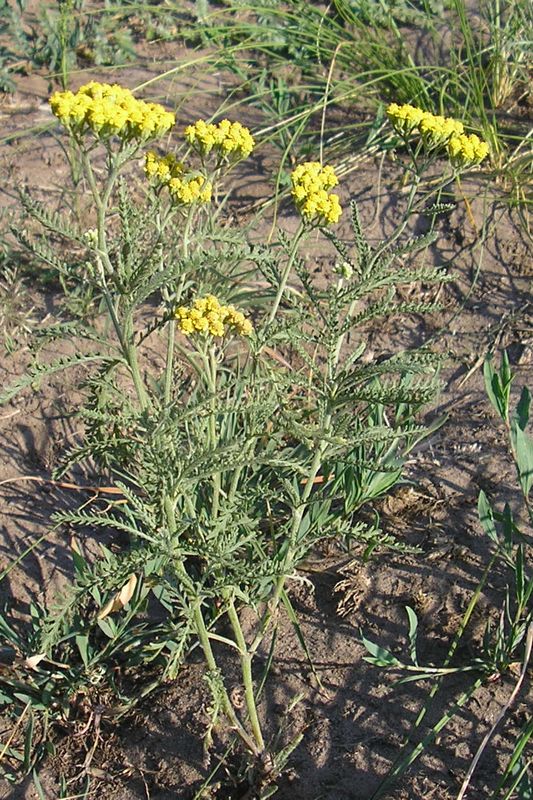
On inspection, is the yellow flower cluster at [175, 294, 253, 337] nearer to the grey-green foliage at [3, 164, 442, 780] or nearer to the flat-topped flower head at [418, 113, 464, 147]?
the grey-green foliage at [3, 164, 442, 780]

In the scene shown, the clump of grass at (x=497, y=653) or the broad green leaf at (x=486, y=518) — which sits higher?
the broad green leaf at (x=486, y=518)

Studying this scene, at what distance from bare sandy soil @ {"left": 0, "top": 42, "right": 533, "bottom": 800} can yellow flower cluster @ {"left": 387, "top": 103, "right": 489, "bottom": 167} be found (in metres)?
0.27

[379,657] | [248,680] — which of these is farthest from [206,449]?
[379,657]

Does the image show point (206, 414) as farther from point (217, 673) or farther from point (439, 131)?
point (439, 131)

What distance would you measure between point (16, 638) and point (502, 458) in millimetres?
1463

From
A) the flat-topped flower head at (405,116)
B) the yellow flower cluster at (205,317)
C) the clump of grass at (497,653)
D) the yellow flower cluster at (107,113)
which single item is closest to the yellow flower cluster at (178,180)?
the yellow flower cluster at (107,113)

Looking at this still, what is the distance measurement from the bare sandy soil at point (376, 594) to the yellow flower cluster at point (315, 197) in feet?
1.19

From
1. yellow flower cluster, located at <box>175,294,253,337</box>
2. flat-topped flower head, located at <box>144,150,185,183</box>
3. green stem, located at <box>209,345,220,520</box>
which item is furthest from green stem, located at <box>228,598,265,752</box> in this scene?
flat-topped flower head, located at <box>144,150,185,183</box>

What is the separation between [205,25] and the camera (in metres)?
4.28

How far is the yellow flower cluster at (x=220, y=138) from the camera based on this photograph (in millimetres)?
1902

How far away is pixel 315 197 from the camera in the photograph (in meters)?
1.84

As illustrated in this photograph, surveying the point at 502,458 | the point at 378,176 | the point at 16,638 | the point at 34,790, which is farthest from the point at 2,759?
the point at 378,176

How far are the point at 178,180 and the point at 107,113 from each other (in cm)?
22

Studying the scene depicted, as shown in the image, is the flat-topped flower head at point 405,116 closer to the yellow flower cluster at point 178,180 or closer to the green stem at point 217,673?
the yellow flower cluster at point 178,180
